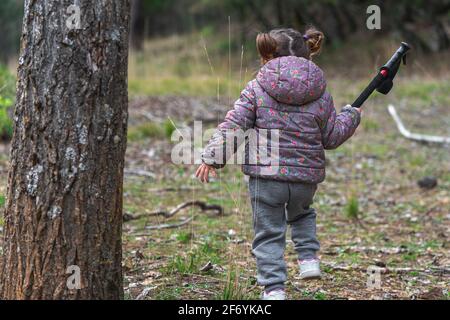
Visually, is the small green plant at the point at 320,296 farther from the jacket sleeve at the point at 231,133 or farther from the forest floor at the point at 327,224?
the jacket sleeve at the point at 231,133

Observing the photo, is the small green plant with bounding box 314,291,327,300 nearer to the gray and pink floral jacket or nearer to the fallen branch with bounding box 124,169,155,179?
the gray and pink floral jacket

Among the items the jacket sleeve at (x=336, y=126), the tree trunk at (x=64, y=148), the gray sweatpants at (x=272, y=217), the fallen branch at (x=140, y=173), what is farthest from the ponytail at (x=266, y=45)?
the fallen branch at (x=140, y=173)

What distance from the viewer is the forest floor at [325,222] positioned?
417 cm

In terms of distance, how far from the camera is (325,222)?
6309 mm

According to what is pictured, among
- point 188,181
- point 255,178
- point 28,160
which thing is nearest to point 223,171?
point 188,181

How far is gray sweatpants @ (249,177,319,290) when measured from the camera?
3.59 m

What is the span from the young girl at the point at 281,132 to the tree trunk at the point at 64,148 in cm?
64

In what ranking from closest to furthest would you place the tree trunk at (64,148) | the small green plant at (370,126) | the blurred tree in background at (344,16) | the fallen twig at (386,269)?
the tree trunk at (64,148) → the fallen twig at (386,269) → the small green plant at (370,126) → the blurred tree in background at (344,16)

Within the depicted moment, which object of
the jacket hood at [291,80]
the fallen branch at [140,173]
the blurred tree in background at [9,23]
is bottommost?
the fallen branch at [140,173]

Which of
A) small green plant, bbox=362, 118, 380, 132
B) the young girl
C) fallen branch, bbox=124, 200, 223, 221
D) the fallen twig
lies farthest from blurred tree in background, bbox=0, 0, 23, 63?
the young girl

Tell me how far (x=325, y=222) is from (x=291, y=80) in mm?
3044

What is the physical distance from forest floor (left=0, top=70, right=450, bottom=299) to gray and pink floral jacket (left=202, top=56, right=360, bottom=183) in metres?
0.56

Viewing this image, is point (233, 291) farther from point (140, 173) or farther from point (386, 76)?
point (140, 173)

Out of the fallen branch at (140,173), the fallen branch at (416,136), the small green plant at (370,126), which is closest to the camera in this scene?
the fallen branch at (140,173)
